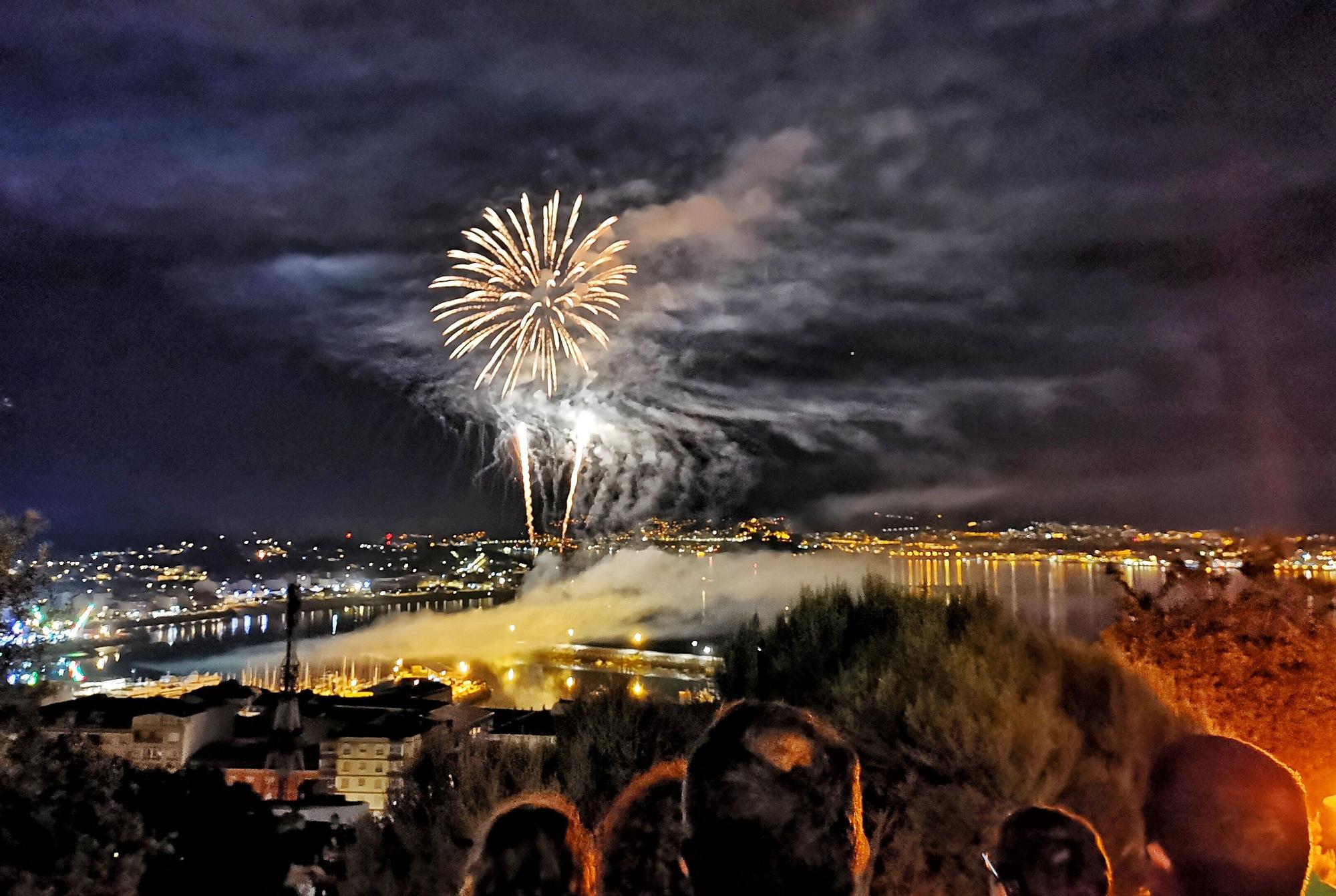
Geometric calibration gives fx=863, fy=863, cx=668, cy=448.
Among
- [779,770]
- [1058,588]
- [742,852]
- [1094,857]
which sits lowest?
[1058,588]

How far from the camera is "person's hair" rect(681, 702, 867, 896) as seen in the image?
1195 mm

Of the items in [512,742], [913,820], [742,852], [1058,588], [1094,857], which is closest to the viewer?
[742,852]

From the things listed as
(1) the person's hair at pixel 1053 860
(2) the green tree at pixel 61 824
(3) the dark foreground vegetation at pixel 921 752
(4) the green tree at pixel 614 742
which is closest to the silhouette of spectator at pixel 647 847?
(1) the person's hair at pixel 1053 860

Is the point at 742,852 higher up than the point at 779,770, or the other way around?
the point at 779,770

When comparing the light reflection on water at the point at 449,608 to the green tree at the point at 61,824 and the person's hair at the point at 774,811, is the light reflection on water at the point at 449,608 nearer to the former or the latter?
the green tree at the point at 61,824

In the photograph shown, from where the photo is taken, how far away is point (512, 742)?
9102 mm

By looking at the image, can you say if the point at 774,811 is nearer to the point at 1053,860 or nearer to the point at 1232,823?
the point at 1053,860

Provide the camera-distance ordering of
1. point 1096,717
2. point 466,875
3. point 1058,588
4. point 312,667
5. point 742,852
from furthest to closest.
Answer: point 1058,588 < point 312,667 < point 1096,717 < point 466,875 < point 742,852

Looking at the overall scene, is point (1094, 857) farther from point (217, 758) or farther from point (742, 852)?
point (217, 758)

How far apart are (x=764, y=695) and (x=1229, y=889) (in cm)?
838

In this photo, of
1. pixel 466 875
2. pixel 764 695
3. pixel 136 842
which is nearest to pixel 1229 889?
pixel 466 875

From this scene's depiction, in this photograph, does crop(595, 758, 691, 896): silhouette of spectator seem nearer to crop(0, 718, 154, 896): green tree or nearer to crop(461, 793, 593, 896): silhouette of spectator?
crop(461, 793, 593, 896): silhouette of spectator

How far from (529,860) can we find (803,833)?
1.35 feet

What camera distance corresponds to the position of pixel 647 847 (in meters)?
1.53
